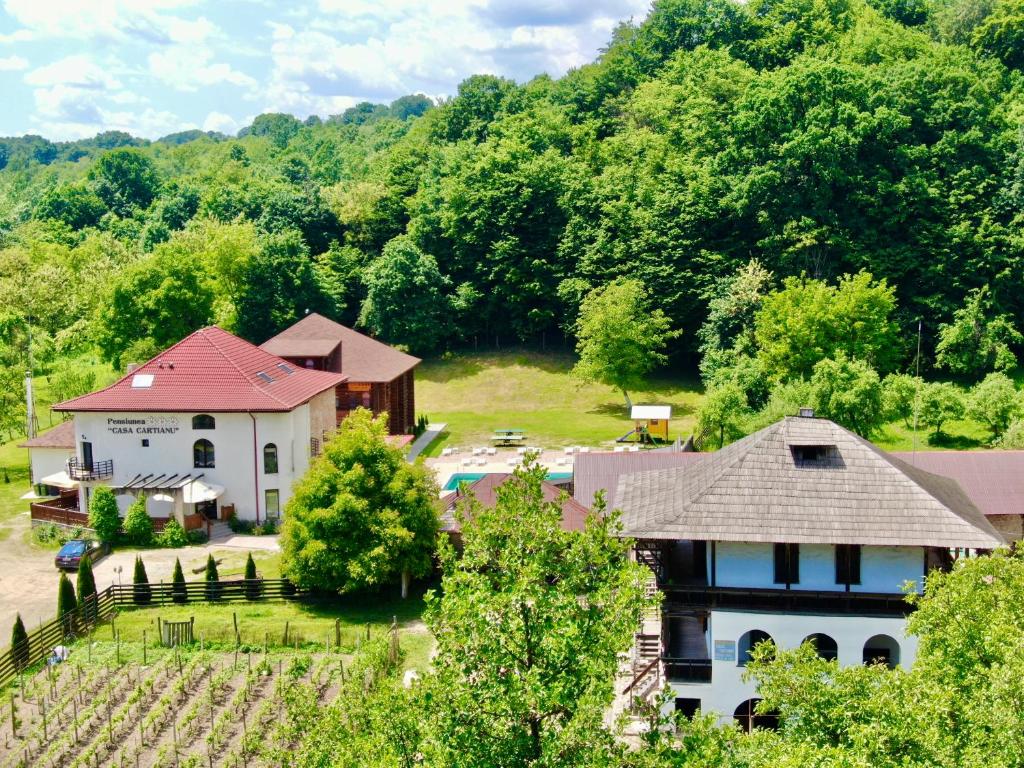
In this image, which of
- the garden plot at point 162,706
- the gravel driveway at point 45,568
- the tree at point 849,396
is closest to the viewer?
A: the garden plot at point 162,706

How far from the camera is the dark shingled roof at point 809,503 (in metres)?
24.0

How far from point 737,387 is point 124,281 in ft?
122

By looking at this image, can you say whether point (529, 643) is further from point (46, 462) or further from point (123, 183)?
point (123, 183)

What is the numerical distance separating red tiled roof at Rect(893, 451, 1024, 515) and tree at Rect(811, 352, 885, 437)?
689 cm

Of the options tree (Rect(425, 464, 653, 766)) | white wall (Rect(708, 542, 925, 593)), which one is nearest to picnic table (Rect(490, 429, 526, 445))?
white wall (Rect(708, 542, 925, 593))

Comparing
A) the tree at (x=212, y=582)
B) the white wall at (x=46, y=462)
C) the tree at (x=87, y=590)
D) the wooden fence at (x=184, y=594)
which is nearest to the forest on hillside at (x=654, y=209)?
the white wall at (x=46, y=462)

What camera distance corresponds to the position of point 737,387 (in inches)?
1965

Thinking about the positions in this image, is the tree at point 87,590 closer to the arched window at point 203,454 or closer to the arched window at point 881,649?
the arched window at point 203,454

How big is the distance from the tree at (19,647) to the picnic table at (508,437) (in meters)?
29.9

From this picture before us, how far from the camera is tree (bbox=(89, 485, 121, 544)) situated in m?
38.1

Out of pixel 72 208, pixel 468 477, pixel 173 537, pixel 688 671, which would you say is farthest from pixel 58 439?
pixel 72 208

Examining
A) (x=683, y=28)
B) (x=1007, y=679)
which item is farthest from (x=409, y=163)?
(x=1007, y=679)

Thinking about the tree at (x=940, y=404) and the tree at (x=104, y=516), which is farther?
the tree at (x=940, y=404)

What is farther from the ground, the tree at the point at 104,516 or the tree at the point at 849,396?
the tree at the point at 849,396
